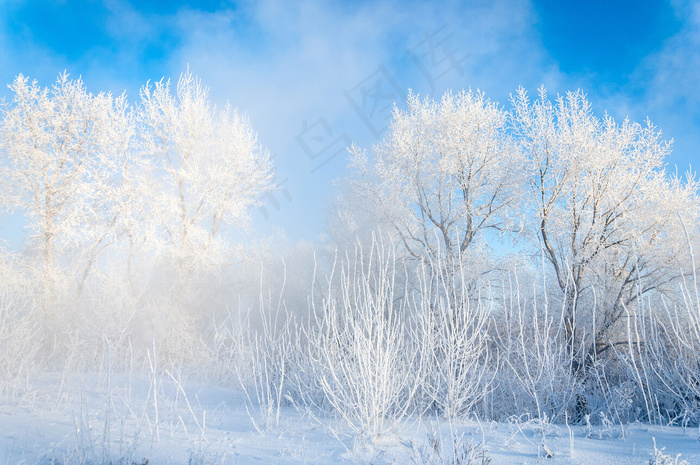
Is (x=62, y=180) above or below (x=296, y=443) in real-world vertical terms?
above

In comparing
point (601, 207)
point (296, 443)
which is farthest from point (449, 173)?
point (296, 443)

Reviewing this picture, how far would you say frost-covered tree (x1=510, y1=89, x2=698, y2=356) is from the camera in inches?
457

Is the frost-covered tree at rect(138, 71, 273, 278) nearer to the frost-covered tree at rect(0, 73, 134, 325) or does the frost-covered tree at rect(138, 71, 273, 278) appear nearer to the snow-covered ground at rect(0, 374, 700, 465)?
the frost-covered tree at rect(0, 73, 134, 325)

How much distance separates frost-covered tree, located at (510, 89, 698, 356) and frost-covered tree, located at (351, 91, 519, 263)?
1.38m

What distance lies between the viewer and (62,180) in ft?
40.1

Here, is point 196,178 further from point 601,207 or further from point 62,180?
point 601,207

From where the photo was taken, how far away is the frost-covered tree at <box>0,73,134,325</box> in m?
11.5

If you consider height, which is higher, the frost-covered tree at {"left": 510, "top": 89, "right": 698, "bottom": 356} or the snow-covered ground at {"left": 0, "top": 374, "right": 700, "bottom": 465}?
the frost-covered tree at {"left": 510, "top": 89, "right": 698, "bottom": 356}

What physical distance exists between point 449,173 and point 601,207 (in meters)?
4.92

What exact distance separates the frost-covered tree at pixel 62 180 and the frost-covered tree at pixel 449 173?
9784 mm

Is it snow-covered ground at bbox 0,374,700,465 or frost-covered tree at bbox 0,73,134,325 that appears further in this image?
frost-covered tree at bbox 0,73,134,325

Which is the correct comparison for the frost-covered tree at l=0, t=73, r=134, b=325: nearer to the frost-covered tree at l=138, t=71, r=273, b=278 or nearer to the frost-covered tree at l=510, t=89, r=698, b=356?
the frost-covered tree at l=138, t=71, r=273, b=278

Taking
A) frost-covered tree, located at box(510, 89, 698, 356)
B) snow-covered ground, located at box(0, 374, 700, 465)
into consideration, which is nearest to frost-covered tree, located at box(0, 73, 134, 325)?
snow-covered ground, located at box(0, 374, 700, 465)

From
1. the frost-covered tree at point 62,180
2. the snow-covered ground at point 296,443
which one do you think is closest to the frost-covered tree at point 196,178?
the frost-covered tree at point 62,180
